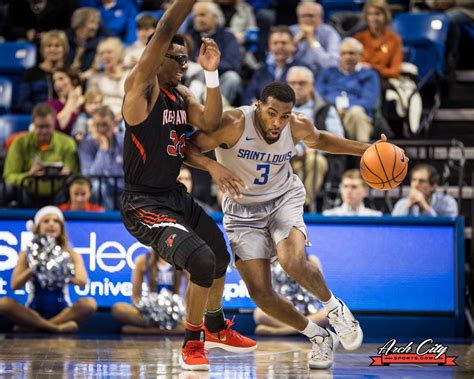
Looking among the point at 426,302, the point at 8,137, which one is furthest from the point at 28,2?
the point at 426,302

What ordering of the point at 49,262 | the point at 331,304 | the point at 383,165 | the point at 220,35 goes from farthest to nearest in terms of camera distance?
the point at 220,35 → the point at 49,262 → the point at 331,304 → the point at 383,165

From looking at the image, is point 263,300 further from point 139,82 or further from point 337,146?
point 139,82

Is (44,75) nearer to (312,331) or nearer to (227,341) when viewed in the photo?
(227,341)

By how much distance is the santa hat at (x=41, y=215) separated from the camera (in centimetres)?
1042

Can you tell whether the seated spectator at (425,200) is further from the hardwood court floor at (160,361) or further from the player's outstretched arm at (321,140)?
the player's outstretched arm at (321,140)

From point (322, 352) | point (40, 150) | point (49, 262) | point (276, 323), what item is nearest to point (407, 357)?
point (322, 352)

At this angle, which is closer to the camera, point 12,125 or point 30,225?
point 30,225

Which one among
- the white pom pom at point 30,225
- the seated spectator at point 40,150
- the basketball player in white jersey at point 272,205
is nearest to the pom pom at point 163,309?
the white pom pom at point 30,225

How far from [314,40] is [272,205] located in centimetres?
574

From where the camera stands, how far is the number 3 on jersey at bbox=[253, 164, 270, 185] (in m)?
7.79

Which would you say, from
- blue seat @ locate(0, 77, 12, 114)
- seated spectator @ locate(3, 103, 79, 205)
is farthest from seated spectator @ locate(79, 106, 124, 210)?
blue seat @ locate(0, 77, 12, 114)

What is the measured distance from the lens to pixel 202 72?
1265cm

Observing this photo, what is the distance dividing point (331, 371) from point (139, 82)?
7.85 feet

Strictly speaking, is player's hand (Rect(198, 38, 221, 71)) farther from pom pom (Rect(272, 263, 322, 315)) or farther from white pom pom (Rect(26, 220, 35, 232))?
white pom pom (Rect(26, 220, 35, 232))
